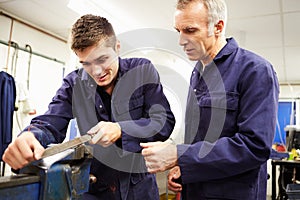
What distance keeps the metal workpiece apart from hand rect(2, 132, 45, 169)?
0.9 inches

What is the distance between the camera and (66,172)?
63 centimetres

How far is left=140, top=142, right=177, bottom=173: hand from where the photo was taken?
802 millimetres

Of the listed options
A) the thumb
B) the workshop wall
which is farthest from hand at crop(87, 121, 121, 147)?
the workshop wall

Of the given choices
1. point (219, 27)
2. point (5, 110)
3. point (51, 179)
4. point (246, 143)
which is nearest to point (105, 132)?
point (51, 179)

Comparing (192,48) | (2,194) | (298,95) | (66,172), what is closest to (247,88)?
(192,48)

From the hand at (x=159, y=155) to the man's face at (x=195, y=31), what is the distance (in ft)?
1.22

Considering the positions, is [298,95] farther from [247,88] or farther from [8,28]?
[247,88]

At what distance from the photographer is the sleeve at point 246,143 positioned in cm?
76

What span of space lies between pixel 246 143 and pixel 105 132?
410 millimetres

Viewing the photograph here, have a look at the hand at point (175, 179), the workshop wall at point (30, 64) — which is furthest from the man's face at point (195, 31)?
the workshop wall at point (30, 64)

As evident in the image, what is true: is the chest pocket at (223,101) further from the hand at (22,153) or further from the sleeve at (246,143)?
the hand at (22,153)

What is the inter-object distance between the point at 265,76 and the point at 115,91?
59 centimetres

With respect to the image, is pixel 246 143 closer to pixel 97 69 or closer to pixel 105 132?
pixel 105 132

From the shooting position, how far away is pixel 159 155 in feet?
2.64
